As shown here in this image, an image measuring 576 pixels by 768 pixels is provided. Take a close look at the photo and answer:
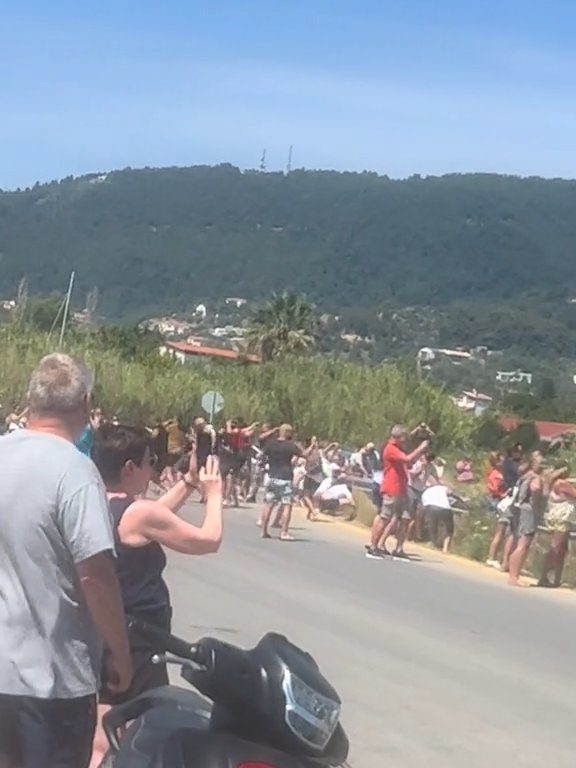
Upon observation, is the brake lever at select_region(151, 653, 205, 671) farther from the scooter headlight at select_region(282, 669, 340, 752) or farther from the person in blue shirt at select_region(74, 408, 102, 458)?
the person in blue shirt at select_region(74, 408, 102, 458)

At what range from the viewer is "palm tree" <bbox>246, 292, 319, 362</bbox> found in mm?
A: 97312

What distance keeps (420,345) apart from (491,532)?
15455cm

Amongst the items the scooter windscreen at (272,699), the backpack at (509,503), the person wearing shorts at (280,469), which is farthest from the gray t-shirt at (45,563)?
the person wearing shorts at (280,469)

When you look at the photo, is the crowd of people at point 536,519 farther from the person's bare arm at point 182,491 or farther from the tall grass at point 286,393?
the tall grass at point 286,393

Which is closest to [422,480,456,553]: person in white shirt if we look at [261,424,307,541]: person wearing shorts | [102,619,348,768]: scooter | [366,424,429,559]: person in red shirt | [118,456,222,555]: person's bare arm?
[261,424,307,541]: person wearing shorts

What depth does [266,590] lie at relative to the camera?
15453 mm

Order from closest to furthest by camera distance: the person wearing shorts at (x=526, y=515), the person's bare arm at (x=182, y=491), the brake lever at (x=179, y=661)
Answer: the brake lever at (x=179, y=661)
the person's bare arm at (x=182, y=491)
the person wearing shorts at (x=526, y=515)

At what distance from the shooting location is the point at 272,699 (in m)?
3.88

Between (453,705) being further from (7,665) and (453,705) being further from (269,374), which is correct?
(269,374)

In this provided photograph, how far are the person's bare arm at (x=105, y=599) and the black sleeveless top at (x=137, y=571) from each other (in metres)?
1.13

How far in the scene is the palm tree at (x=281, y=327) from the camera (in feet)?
319

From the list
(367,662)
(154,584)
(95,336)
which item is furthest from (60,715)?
(95,336)

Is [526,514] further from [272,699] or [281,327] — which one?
[281,327]

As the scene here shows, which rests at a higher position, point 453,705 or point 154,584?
point 154,584
